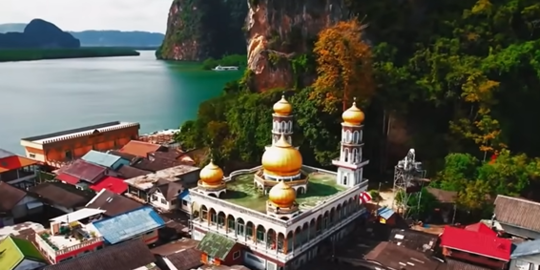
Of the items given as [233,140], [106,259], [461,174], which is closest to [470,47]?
[461,174]

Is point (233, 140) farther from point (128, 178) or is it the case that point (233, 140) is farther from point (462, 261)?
point (462, 261)

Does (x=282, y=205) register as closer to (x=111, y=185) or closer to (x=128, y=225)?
(x=128, y=225)

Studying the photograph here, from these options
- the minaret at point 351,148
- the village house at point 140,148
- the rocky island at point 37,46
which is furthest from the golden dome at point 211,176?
the rocky island at point 37,46

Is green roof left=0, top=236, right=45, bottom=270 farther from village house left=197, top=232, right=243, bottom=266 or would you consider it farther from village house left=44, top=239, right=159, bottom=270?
village house left=197, top=232, right=243, bottom=266

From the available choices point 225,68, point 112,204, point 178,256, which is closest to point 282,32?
point 112,204

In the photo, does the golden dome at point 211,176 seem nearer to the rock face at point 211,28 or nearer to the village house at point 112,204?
the village house at point 112,204

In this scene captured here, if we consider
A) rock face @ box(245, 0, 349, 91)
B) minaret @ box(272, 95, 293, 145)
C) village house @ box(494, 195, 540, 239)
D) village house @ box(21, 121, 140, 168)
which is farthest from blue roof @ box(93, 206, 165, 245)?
rock face @ box(245, 0, 349, 91)
